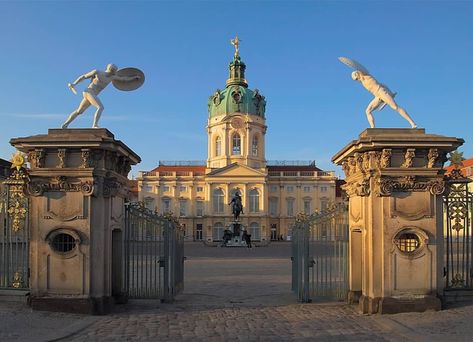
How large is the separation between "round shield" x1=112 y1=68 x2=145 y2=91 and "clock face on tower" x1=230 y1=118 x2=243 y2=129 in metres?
A: 75.9

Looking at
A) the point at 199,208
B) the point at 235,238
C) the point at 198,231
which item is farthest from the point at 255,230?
the point at 235,238

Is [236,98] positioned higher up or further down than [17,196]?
higher up

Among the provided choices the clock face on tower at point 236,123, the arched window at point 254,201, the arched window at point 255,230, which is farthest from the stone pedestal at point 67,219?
the arched window at point 254,201

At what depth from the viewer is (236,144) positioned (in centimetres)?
8994

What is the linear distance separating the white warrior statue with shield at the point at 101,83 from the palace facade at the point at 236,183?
75.7 meters

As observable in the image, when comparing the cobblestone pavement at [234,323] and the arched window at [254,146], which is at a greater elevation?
the arched window at [254,146]

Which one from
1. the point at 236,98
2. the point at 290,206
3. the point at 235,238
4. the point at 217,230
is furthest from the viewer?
the point at 290,206

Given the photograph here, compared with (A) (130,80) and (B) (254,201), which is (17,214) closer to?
(A) (130,80)

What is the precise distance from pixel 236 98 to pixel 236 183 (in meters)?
13.4

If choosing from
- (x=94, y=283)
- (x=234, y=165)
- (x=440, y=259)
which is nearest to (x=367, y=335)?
(x=440, y=259)

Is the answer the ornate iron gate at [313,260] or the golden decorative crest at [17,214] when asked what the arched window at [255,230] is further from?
the golden decorative crest at [17,214]

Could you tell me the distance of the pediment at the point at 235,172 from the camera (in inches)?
3474

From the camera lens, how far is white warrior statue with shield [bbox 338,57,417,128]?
10969mm

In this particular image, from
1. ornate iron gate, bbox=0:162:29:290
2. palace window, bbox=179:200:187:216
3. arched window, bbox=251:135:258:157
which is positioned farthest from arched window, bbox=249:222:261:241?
ornate iron gate, bbox=0:162:29:290
